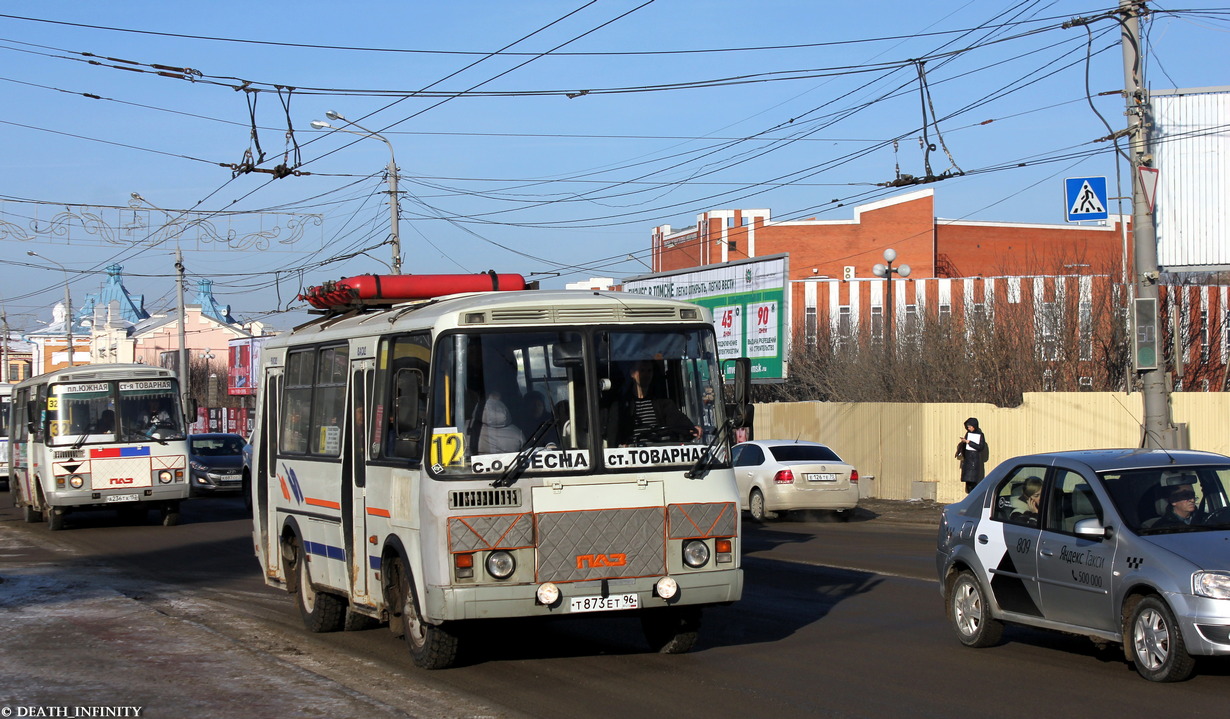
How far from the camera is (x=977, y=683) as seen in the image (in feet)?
28.6

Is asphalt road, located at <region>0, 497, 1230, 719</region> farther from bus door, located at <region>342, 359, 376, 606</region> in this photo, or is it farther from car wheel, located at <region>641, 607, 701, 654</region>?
bus door, located at <region>342, 359, 376, 606</region>

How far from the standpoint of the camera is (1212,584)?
311 inches

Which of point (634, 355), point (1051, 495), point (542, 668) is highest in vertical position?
point (634, 355)

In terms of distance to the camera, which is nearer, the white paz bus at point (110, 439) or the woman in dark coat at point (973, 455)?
the white paz bus at point (110, 439)

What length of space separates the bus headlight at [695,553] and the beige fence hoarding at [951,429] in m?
17.5

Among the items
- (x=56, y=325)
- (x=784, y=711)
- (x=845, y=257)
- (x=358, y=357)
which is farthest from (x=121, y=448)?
(x=56, y=325)

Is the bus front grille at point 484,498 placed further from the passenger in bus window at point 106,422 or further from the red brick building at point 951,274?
Result: the passenger in bus window at point 106,422

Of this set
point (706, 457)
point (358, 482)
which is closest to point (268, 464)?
point (358, 482)

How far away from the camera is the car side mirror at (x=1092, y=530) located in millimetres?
8672

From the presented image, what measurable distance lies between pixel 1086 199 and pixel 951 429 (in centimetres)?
839

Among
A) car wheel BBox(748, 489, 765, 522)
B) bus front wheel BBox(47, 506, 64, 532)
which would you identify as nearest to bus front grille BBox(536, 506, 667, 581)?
car wheel BBox(748, 489, 765, 522)

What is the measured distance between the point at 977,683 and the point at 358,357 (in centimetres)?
541

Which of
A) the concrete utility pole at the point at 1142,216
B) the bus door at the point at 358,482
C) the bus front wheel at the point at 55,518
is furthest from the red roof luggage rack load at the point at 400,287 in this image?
the bus front wheel at the point at 55,518

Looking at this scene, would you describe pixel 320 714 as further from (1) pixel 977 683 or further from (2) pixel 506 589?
(1) pixel 977 683
